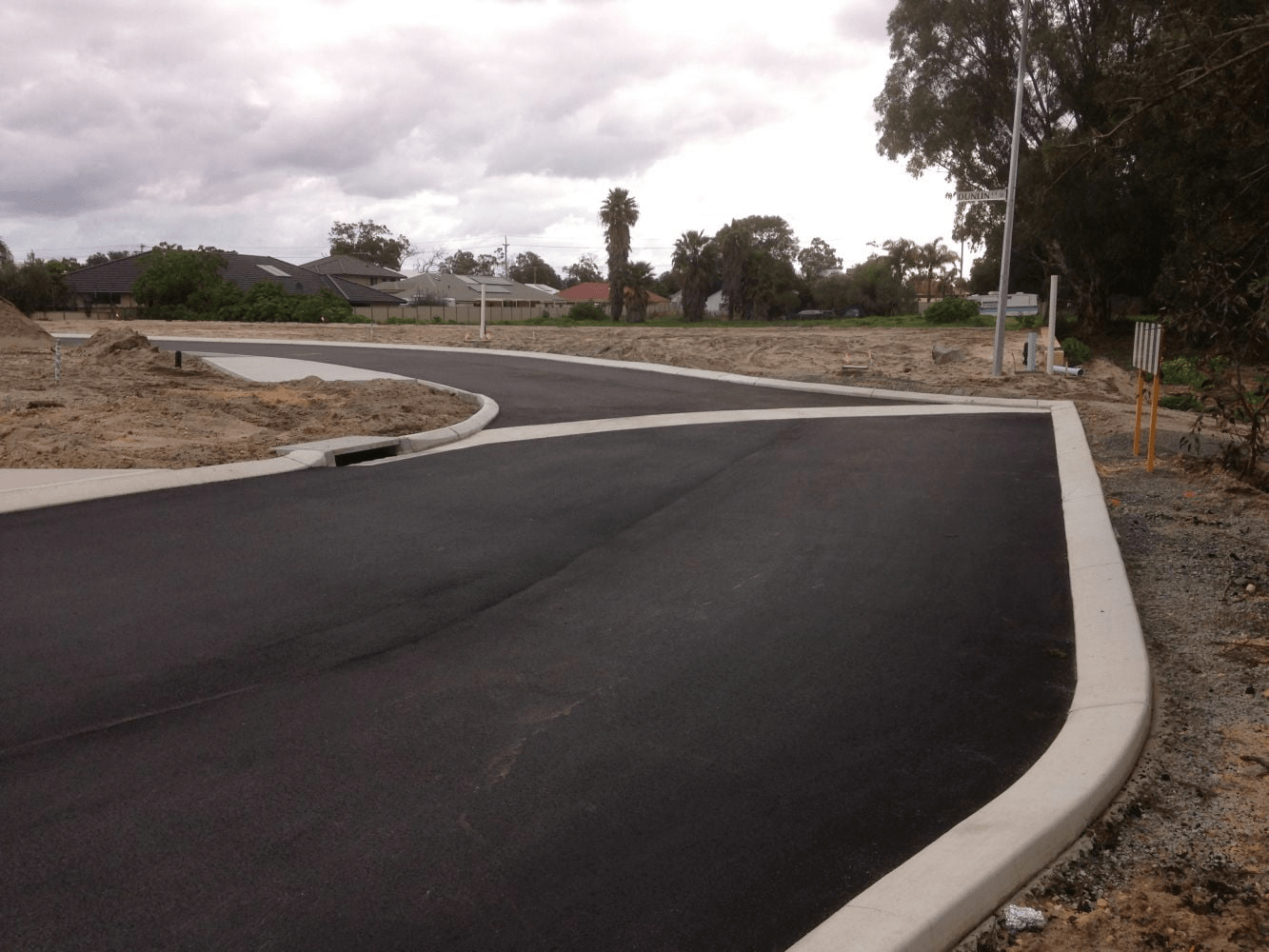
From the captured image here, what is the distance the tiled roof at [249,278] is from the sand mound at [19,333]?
40667mm

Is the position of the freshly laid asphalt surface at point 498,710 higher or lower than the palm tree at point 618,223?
lower

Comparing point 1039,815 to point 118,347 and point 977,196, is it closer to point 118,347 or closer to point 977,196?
point 977,196

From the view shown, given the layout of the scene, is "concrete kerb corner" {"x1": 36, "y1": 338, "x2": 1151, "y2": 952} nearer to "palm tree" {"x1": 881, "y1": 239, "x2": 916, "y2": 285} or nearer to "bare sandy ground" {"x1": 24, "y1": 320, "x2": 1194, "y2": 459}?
"bare sandy ground" {"x1": 24, "y1": 320, "x2": 1194, "y2": 459}

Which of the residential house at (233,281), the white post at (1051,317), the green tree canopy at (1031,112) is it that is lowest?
the white post at (1051,317)

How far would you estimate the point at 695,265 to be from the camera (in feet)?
246

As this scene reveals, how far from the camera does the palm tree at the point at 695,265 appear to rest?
75.0m

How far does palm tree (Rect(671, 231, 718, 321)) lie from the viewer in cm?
7500

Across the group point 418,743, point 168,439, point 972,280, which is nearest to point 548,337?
point 168,439

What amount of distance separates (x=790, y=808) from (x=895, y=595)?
3.24 metres

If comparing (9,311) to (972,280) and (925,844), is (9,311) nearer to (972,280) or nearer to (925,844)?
(925,844)

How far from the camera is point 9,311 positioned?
88.7 ft

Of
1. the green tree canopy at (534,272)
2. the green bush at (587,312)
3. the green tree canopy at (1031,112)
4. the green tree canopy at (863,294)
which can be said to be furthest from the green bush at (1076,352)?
the green tree canopy at (534,272)

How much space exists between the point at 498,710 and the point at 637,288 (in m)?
71.7

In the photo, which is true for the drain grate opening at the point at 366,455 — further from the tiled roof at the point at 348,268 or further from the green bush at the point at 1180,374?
the tiled roof at the point at 348,268
